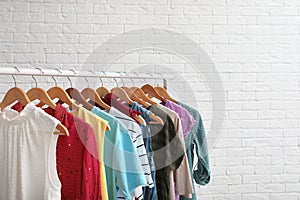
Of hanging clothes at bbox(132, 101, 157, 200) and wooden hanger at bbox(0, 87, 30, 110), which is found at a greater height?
wooden hanger at bbox(0, 87, 30, 110)

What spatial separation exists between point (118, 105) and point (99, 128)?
39cm

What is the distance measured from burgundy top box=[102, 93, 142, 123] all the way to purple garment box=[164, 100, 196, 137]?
1.50 feet

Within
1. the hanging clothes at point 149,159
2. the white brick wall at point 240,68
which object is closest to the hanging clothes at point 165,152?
the hanging clothes at point 149,159

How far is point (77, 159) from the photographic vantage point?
2.20 metres

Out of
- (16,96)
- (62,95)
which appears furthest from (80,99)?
(16,96)

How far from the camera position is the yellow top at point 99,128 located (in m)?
2.24

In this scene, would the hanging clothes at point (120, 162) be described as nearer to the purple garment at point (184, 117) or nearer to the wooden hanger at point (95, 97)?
the wooden hanger at point (95, 97)

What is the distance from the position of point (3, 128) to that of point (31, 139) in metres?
0.12

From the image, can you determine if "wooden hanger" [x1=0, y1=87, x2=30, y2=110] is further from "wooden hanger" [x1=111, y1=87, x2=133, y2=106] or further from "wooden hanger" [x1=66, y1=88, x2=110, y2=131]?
"wooden hanger" [x1=111, y1=87, x2=133, y2=106]

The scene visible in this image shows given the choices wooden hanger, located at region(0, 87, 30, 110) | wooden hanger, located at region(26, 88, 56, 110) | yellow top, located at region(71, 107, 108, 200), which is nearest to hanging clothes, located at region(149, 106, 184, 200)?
yellow top, located at region(71, 107, 108, 200)

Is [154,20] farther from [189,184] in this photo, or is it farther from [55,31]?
[189,184]

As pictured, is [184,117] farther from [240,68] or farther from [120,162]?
[240,68]

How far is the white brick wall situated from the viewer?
4316 mm

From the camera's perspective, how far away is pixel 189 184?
9.60 feet
